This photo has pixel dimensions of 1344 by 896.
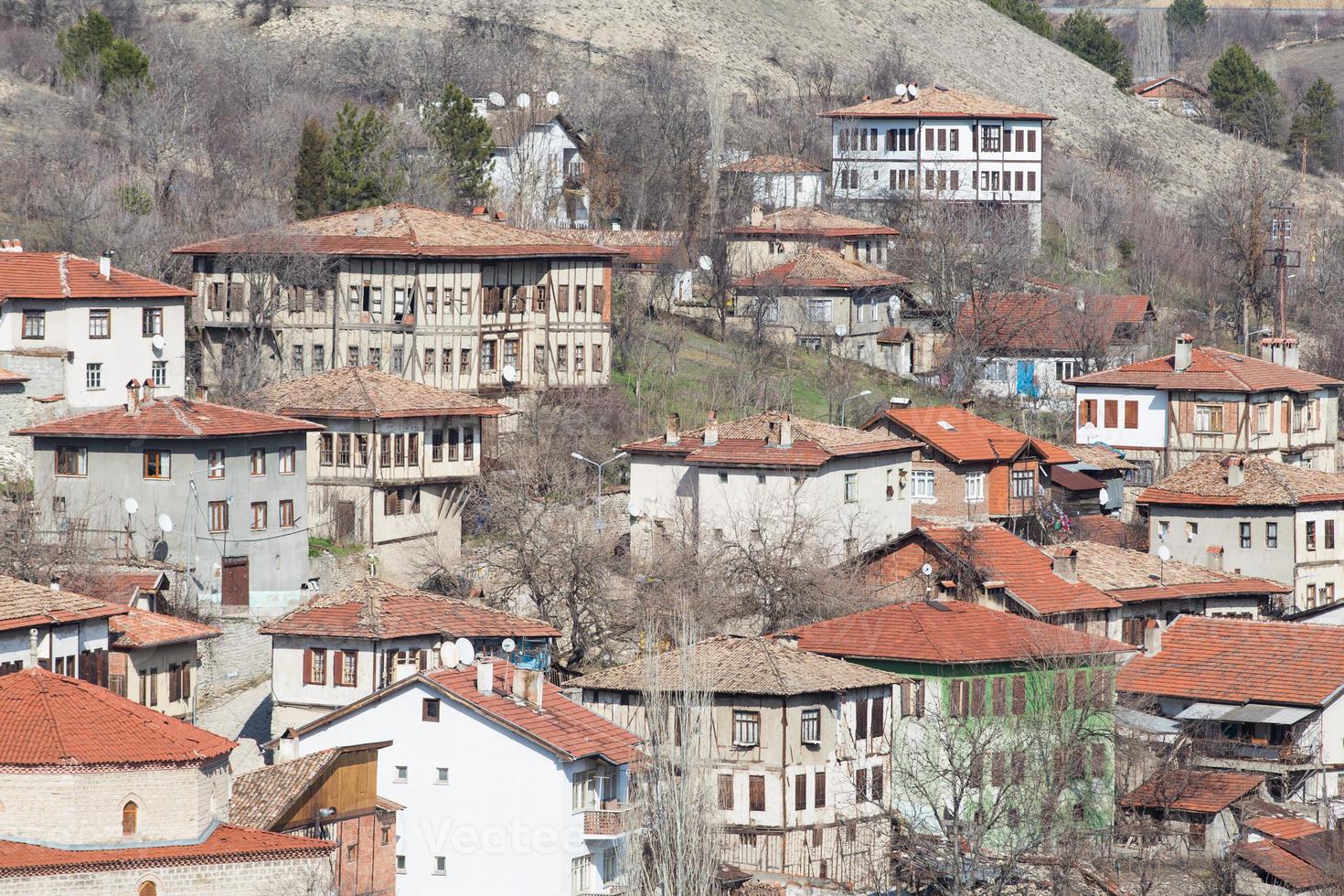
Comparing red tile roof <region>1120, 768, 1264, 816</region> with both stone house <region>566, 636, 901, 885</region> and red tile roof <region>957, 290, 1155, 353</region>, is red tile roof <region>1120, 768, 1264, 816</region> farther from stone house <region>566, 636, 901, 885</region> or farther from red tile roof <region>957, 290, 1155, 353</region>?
red tile roof <region>957, 290, 1155, 353</region>

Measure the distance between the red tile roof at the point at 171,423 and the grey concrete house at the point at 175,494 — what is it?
4 centimetres

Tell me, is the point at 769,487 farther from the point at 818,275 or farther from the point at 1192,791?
the point at 818,275

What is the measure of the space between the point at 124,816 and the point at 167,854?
106cm

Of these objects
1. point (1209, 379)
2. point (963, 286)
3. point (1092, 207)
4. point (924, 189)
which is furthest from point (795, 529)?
point (1092, 207)

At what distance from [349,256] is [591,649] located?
1606cm

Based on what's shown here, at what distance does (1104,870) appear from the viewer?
52.8 meters

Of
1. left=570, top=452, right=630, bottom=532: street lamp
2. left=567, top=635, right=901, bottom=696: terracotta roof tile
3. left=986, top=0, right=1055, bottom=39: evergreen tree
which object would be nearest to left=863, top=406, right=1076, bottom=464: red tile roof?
left=570, top=452, right=630, bottom=532: street lamp

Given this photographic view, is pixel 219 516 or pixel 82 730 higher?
pixel 219 516

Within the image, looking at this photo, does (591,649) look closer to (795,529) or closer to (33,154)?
(795,529)

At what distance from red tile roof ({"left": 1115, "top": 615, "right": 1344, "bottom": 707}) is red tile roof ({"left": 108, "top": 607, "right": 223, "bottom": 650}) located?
1967 cm

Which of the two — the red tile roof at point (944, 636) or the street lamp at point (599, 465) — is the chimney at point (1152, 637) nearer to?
the red tile roof at point (944, 636)

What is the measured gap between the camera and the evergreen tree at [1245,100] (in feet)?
485

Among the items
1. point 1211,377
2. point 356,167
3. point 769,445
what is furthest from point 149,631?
point 1211,377

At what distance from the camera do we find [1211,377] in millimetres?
80938
